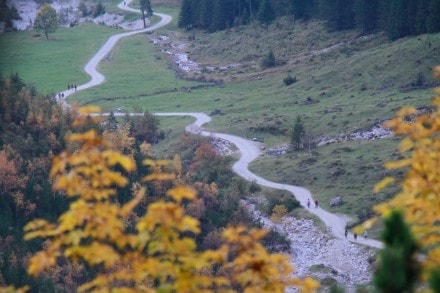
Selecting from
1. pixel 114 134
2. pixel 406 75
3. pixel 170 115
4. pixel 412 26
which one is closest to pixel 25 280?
pixel 114 134

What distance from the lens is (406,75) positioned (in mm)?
75750

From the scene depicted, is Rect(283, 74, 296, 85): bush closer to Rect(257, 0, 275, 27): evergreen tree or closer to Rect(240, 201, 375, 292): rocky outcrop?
Rect(257, 0, 275, 27): evergreen tree

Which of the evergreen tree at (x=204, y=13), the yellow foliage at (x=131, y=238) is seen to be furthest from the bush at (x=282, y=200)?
the evergreen tree at (x=204, y=13)

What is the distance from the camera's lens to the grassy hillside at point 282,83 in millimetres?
59250

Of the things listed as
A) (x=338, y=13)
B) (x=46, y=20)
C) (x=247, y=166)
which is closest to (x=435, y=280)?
(x=247, y=166)

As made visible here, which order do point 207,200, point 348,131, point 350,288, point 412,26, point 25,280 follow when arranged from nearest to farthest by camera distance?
point 25,280
point 350,288
point 207,200
point 348,131
point 412,26

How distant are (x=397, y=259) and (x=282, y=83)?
80881 millimetres

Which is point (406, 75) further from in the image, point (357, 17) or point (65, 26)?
point (65, 26)

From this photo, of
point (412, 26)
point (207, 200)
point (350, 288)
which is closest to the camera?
point (350, 288)

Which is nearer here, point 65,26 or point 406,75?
point 406,75

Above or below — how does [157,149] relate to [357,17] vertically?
below

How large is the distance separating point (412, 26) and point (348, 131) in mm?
26471

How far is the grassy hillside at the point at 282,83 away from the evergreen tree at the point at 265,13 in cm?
115

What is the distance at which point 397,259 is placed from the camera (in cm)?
685
